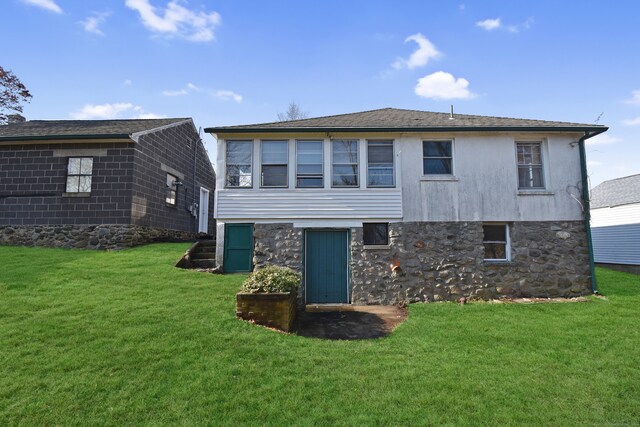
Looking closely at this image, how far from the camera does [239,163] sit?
10.3 m

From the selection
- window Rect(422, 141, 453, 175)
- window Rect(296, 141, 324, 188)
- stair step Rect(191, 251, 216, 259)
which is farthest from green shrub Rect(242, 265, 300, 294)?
window Rect(422, 141, 453, 175)

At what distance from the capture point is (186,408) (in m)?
4.08

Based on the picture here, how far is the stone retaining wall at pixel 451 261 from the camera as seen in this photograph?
9.67 meters

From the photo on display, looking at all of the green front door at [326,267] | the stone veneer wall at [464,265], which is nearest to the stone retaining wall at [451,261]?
the stone veneer wall at [464,265]

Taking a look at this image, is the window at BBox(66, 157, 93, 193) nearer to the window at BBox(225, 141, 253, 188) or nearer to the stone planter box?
the window at BBox(225, 141, 253, 188)

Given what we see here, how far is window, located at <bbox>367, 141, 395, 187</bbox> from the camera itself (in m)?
10.2

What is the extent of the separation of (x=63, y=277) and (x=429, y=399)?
8.71 meters

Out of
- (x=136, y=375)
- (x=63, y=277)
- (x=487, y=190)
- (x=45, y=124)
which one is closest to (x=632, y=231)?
(x=487, y=190)

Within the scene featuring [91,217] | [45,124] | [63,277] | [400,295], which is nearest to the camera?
[63,277]

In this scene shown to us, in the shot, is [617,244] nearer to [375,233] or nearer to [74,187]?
[375,233]

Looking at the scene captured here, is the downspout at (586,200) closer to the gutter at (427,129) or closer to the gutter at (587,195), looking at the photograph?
the gutter at (587,195)

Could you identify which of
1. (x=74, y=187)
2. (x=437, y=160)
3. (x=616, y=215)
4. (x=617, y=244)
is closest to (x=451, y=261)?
(x=437, y=160)

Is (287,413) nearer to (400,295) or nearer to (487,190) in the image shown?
(400,295)

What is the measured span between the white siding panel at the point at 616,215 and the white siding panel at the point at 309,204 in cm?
1446
